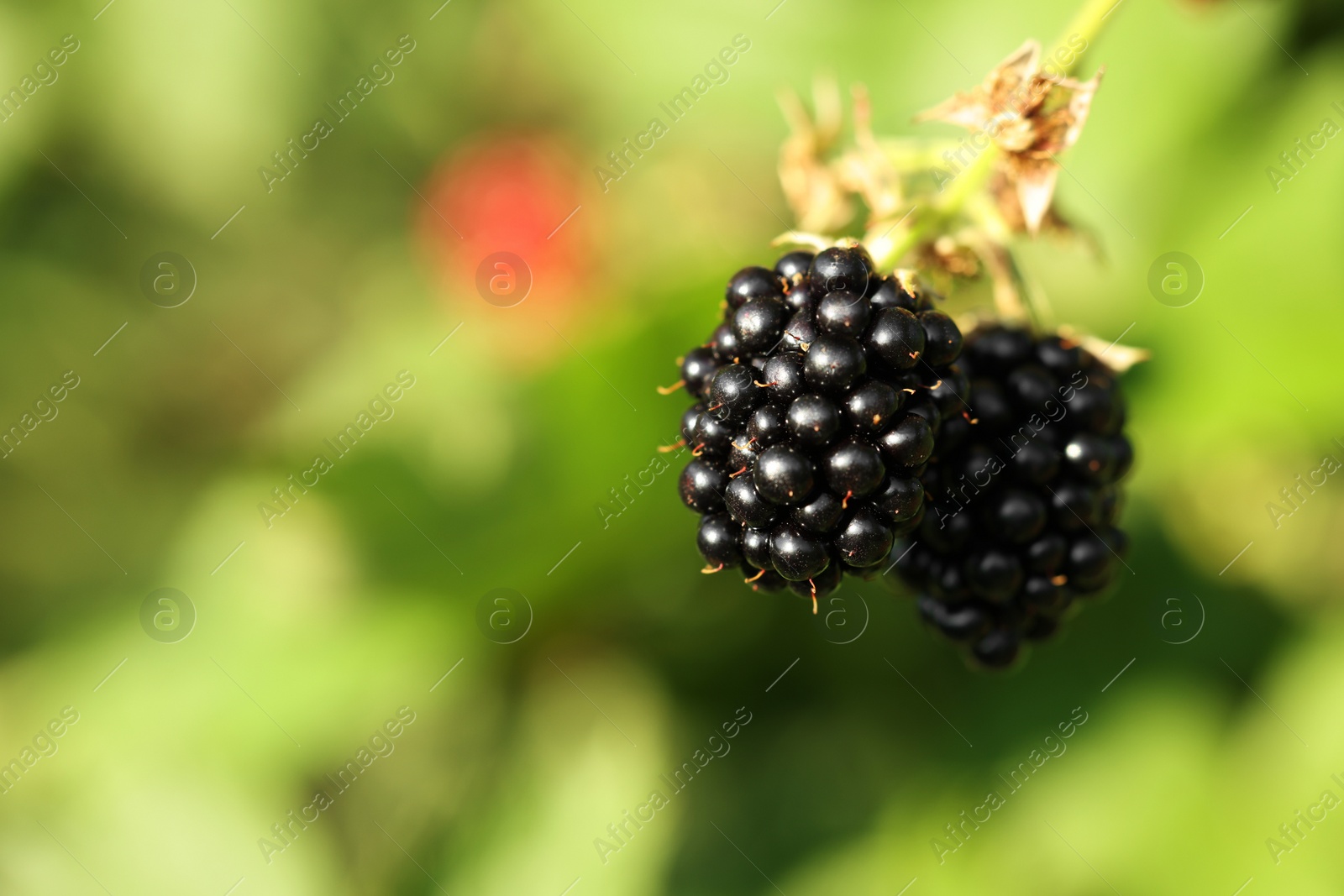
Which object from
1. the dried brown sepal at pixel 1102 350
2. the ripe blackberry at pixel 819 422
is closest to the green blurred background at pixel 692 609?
the dried brown sepal at pixel 1102 350

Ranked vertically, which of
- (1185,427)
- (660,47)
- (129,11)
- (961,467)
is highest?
(129,11)

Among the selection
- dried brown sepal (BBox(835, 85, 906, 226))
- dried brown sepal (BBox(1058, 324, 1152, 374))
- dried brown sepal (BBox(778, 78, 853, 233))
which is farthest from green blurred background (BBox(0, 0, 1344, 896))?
dried brown sepal (BBox(1058, 324, 1152, 374))

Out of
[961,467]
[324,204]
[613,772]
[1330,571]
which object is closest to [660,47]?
[324,204]

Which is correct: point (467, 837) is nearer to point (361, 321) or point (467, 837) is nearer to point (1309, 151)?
point (361, 321)

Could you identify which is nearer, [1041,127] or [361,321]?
[1041,127]

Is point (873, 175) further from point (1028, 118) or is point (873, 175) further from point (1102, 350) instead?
point (1102, 350)

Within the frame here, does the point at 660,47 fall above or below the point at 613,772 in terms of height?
above

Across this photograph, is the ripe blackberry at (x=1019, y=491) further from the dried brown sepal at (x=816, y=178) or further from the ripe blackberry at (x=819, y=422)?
the dried brown sepal at (x=816, y=178)
